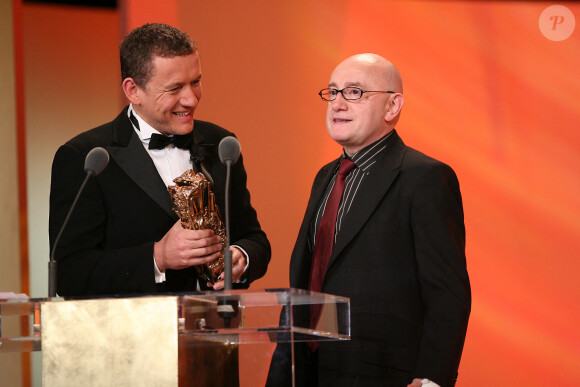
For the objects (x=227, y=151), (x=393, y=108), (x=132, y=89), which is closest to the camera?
(x=227, y=151)

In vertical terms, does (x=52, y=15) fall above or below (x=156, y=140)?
above

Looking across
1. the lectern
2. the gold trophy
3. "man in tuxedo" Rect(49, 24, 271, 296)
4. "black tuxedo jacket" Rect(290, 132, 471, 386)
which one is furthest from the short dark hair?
the lectern

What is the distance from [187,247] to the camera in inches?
107

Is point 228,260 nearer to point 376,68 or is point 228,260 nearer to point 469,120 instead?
point 376,68

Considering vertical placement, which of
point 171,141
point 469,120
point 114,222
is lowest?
point 114,222

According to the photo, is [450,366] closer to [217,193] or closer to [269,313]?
[269,313]

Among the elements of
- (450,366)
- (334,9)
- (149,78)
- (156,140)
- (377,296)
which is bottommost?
(450,366)

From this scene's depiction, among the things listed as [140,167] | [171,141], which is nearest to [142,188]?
[140,167]

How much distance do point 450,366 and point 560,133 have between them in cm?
246

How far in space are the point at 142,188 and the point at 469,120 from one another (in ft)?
7.57

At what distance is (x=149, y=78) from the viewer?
304cm

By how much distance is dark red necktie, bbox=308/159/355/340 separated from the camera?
9.33ft

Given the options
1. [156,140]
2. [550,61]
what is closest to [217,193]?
[156,140]

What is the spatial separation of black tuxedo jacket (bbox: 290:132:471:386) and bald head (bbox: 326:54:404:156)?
0.19m
